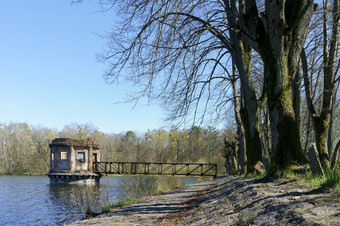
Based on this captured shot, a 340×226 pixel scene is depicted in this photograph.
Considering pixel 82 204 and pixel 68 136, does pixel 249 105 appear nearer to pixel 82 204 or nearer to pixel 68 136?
pixel 82 204

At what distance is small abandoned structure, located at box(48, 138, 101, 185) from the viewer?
36344mm

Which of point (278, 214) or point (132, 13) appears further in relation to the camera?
point (132, 13)

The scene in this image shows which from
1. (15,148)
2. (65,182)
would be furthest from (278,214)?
(15,148)

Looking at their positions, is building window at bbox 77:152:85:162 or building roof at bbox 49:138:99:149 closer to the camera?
building roof at bbox 49:138:99:149

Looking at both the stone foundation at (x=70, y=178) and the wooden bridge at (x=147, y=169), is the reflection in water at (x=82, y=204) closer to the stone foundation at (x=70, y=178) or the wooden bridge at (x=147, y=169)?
the wooden bridge at (x=147, y=169)

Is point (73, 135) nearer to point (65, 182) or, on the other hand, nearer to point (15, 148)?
point (15, 148)

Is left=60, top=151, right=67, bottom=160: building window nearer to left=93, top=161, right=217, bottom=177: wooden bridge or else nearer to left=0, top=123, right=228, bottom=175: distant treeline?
left=93, top=161, right=217, bottom=177: wooden bridge

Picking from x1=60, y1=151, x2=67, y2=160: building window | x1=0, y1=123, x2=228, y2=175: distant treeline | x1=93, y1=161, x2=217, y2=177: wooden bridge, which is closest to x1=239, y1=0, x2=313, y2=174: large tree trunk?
x1=93, y1=161, x2=217, y2=177: wooden bridge

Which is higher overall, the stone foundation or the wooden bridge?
the wooden bridge

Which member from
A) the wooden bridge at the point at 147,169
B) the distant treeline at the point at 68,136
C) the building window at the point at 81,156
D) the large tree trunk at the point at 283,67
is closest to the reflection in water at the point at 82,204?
the wooden bridge at the point at 147,169

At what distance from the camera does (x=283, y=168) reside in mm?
6633

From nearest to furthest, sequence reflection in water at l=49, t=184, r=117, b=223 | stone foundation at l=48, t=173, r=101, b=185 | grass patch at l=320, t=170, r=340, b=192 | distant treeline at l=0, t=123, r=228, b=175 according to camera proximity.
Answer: grass patch at l=320, t=170, r=340, b=192 → reflection in water at l=49, t=184, r=117, b=223 → stone foundation at l=48, t=173, r=101, b=185 → distant treeline at l=0, t=123, r=228, b=175

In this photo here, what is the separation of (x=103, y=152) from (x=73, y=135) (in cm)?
812

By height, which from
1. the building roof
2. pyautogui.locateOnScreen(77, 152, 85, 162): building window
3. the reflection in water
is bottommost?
the reflection in water
